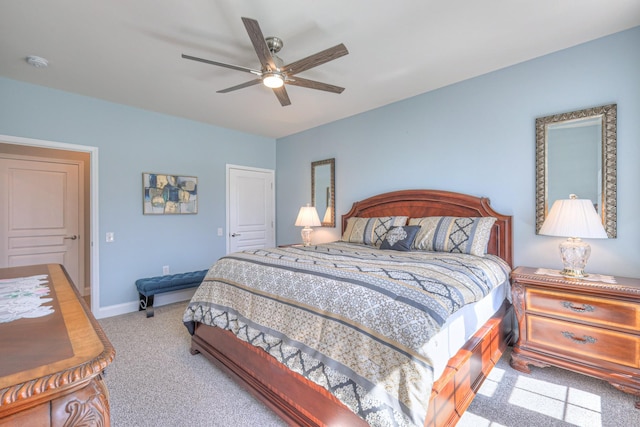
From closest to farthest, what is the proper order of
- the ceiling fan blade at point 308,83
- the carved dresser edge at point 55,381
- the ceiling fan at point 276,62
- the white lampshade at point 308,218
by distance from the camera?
the carved dresser edge at point 55,381, the ceiling fan at point 276,62, the ceiling fan blade at point 308,83, the white lampshade at point 308,218

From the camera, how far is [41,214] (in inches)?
166

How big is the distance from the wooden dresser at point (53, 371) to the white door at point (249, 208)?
3.86 m

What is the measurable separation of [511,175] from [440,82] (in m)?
1.23

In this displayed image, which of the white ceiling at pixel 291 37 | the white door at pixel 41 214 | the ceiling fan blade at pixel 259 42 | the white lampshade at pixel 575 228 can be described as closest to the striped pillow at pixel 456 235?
the white lampshade at pixel 575 228

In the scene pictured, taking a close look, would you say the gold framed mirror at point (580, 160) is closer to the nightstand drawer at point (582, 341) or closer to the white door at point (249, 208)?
the nightstand drawer at point (582, 341)

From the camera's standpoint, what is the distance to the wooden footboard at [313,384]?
4.85 ft

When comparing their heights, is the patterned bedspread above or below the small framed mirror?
below

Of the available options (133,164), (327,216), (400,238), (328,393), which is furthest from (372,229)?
(133,164)

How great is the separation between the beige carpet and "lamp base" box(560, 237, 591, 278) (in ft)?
2.60

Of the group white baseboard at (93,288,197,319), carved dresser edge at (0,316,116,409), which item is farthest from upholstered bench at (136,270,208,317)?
carved dresser edge at (0,316,116,409)

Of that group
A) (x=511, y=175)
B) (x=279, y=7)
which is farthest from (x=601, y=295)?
(x=279, y=7)

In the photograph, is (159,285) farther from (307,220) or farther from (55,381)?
(55,381)

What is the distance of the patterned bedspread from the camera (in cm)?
126

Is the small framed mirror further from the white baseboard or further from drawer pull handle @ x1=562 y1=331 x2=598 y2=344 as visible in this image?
drawer pull handle @ x1=562 y1=331 x2=598 y2=344
